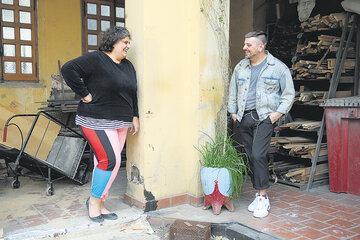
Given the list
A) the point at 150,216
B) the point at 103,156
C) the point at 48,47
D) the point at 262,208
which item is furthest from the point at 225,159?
the point at 48,47

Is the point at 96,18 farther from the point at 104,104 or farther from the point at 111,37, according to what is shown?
the point at 104,104

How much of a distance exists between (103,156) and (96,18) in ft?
14.0

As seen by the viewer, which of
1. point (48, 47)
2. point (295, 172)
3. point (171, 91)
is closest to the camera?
point (171, 91)

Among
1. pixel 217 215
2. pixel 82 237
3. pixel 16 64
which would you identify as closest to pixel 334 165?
pixel 217 215

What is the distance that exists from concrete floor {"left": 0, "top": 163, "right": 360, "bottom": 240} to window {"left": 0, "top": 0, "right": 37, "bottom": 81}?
8.34ft

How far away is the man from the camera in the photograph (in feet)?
13.1

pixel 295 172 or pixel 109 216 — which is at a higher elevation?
pixel 295 172

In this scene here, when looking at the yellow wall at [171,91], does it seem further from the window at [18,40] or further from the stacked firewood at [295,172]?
the window at [18,40]

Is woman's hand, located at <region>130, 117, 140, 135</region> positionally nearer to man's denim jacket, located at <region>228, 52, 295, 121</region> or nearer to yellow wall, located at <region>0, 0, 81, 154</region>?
man's denim jacket, located at <region>228, 52, 295, 121</region>

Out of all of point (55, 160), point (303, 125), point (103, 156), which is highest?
point (303, 125)

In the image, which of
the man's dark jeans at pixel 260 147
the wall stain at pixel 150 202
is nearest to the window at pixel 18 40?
the wall stain at pixel 150 202

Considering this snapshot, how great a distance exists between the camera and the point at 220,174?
4008mm

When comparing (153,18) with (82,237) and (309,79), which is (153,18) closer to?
(82,237)

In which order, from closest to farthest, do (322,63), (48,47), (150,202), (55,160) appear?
(150,202) < (55,160) < (322,63) < (48,47)
